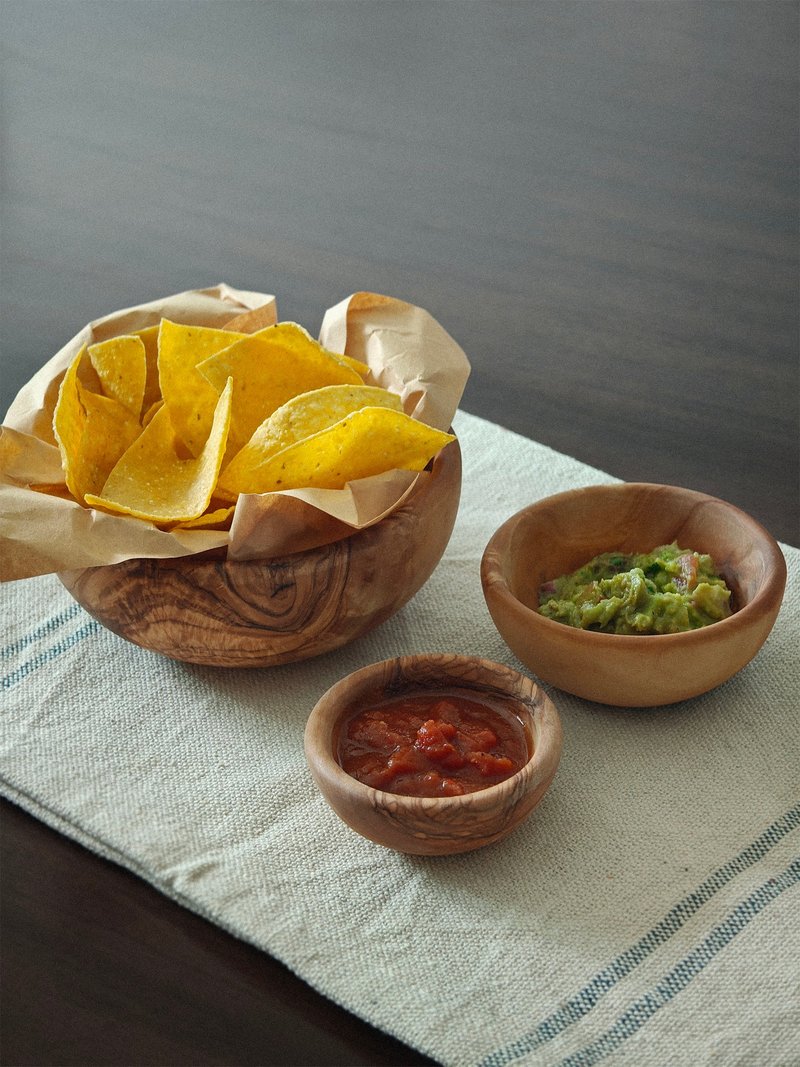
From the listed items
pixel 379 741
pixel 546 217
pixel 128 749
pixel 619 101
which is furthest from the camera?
pixel 619 101

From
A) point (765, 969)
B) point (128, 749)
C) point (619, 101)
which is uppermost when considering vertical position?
point (619, 101)

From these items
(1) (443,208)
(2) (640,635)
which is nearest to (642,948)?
(2) (640,635)

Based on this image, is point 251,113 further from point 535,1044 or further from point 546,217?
point 535,1044

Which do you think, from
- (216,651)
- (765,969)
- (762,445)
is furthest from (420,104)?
(765,969)

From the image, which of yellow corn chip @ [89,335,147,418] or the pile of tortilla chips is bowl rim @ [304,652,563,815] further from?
yellow corn chip @ [89,335,147,418]

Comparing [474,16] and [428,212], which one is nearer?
[428,212]

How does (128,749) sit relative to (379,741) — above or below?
below

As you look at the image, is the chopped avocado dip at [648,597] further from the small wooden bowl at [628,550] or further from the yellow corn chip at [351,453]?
the yellow corn chip at [351,453]

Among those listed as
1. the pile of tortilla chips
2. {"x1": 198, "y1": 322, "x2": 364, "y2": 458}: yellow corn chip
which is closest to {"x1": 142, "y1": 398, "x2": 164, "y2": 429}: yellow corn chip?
the pile of tortilla chips
